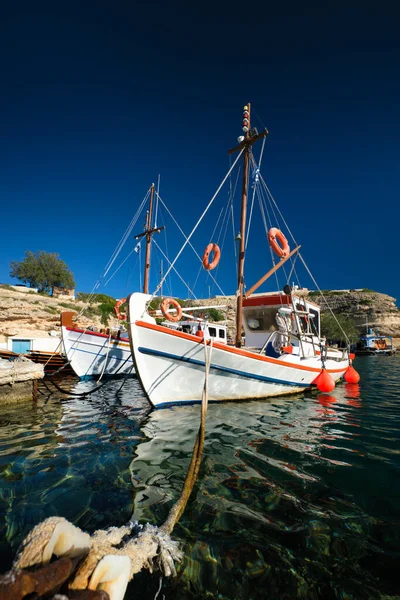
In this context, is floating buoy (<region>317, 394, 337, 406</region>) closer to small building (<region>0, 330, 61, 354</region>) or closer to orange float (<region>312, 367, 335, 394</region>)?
orange float (<region>312, 367, 335, 394</region>)

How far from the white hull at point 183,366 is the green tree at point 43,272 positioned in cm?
4812

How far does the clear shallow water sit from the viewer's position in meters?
2.31

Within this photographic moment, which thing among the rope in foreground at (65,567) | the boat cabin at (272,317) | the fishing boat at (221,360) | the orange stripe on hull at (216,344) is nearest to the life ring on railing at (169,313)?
the fishing boat at (221,360)

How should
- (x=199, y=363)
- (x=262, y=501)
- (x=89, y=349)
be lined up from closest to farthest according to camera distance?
(x=262, y=501)
(x=199, y=363)
(x=89, y=349)

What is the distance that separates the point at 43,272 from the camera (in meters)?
49.1

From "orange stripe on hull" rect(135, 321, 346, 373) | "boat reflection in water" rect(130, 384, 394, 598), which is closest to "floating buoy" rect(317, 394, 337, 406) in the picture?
"orange stripe on hull" rect(135, 321, 346, 373)

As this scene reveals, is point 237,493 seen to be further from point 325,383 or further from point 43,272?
point 43,272

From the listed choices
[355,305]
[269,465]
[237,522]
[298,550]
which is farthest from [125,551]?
[355,305]

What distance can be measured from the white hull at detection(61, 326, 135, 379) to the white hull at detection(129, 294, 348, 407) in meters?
7.60

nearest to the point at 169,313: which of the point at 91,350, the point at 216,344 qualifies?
the point at 216,344

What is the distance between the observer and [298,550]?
2561mm

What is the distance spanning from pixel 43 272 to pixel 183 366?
162 ft

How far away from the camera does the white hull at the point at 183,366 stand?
7711mm

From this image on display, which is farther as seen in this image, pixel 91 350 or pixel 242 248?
pixel 91 350
